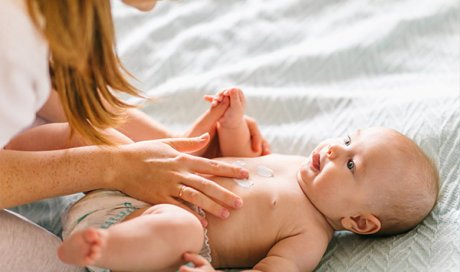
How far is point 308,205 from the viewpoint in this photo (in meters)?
1.28

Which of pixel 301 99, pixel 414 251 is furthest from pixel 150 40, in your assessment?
pixel 414 251

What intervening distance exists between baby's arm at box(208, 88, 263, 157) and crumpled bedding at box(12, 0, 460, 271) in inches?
5.2

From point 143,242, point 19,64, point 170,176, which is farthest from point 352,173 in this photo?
point 19,64

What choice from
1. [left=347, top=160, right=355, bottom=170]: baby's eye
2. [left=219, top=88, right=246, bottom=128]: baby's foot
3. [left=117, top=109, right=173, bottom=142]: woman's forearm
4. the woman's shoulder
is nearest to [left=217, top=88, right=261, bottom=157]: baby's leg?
[left=219, top=88, right=246, bottom=128]: baby's foot

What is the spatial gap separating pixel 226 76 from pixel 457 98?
566 mm

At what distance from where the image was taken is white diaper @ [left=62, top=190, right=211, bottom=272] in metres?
1.16

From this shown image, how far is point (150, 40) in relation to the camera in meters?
1.84

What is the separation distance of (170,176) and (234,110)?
9.7 inches

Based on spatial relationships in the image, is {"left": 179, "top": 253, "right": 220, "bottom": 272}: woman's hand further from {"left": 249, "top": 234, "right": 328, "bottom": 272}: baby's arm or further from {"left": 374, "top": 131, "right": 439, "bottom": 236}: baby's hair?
{"left": 374, "top": 131, "right": 439, "bottom": 236}: baby's hair

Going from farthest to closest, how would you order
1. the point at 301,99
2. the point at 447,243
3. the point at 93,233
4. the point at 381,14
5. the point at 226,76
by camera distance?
the point at 381,14
the point at 226,76
the point at 301,99
the point at 447,243
the point at 93,233

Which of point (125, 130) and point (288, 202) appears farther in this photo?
point (125, 130)

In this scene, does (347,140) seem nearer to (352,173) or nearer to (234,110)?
(352,173)

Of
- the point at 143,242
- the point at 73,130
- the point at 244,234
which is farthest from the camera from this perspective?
the point at 244,234

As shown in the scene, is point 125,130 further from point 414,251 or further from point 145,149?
point 414,251
